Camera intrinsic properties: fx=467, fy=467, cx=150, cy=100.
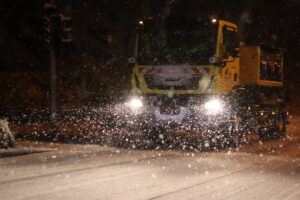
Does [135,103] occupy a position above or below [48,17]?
below

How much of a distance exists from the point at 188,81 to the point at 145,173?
5276 mm

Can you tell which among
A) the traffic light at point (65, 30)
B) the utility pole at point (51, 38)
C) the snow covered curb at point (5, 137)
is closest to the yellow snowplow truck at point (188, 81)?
the traffic light at point (65, 30)

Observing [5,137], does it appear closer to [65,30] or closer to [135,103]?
[135,103]

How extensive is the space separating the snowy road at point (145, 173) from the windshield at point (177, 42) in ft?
9.41

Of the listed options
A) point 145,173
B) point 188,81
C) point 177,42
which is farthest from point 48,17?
point 145,173

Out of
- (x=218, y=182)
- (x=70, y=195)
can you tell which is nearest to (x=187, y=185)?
(x=218, y=182)

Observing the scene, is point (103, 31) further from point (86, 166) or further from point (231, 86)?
point (86, 166)

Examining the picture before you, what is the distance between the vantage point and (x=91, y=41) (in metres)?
35.1

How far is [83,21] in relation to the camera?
35.3m

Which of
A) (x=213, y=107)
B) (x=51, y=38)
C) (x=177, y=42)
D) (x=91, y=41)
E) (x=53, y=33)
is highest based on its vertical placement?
(x=91, y=41)

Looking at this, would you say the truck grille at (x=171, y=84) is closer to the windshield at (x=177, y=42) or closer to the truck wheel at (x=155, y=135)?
the windshield at (x=177, y=42)

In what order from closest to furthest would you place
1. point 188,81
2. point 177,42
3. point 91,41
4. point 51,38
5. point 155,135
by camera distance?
point 188,81, point 177,42, point 155,135, point 51,38, point 91,41

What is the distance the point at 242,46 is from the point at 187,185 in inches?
361

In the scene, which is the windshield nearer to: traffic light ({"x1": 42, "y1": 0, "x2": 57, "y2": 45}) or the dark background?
the dark background
